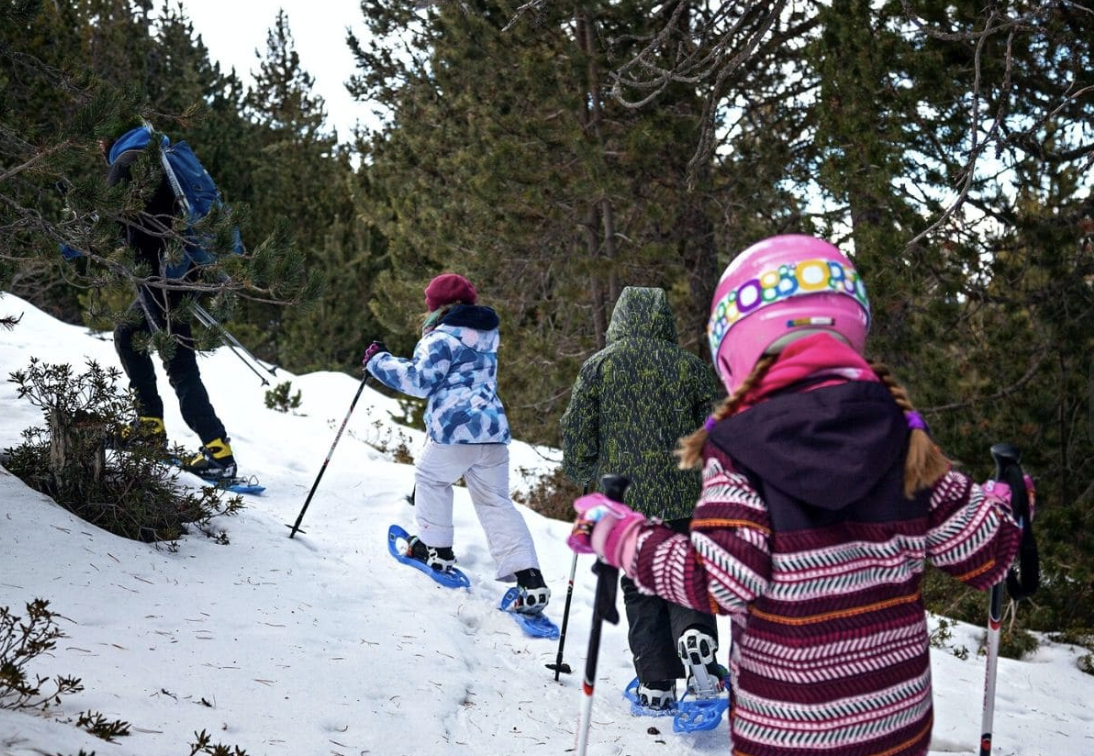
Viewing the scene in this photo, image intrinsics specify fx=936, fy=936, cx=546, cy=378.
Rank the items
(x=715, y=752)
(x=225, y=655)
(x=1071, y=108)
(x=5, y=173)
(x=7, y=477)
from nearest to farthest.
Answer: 1. (x=5, y=173)
2. (x=225, y=655)
3. (x=715, y=752)
4. (x=7, y=477)
5. (x=1071, y=108)

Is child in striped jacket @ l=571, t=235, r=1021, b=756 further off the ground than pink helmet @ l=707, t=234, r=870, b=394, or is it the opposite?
pink helmet @ l=707, t=234, r=870, b=394

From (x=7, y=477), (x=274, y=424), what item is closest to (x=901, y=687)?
(x=7, y=477)

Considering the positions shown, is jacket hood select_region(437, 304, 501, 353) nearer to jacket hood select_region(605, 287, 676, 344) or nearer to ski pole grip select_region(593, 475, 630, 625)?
jacket hood select_region(605, 287, 676, 344)

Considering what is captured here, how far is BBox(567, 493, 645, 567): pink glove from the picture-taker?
2248mm

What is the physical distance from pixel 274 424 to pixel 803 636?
25.6 ft

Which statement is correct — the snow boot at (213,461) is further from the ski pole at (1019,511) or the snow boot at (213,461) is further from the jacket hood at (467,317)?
the ski pole at (1019,511)

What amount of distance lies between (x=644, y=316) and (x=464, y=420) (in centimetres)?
133

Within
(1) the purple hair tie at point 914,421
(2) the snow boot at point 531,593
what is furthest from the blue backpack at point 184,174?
(1) the purple hair tie at point 914,421

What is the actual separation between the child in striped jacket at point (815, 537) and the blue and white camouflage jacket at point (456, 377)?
301 centimetres

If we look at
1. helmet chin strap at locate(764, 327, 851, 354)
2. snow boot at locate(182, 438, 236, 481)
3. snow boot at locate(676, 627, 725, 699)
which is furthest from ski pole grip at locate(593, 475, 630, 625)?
snow boot at locate(182, 438, 236, 481)

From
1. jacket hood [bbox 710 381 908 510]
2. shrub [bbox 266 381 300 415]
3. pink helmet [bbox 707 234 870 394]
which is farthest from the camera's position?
shrub [bbox 266 381 300 415]

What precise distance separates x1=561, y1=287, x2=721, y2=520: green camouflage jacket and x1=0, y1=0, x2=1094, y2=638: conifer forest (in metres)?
1.32

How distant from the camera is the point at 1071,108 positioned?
5.84 m

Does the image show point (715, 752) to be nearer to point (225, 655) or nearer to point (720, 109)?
point (225, 655)
